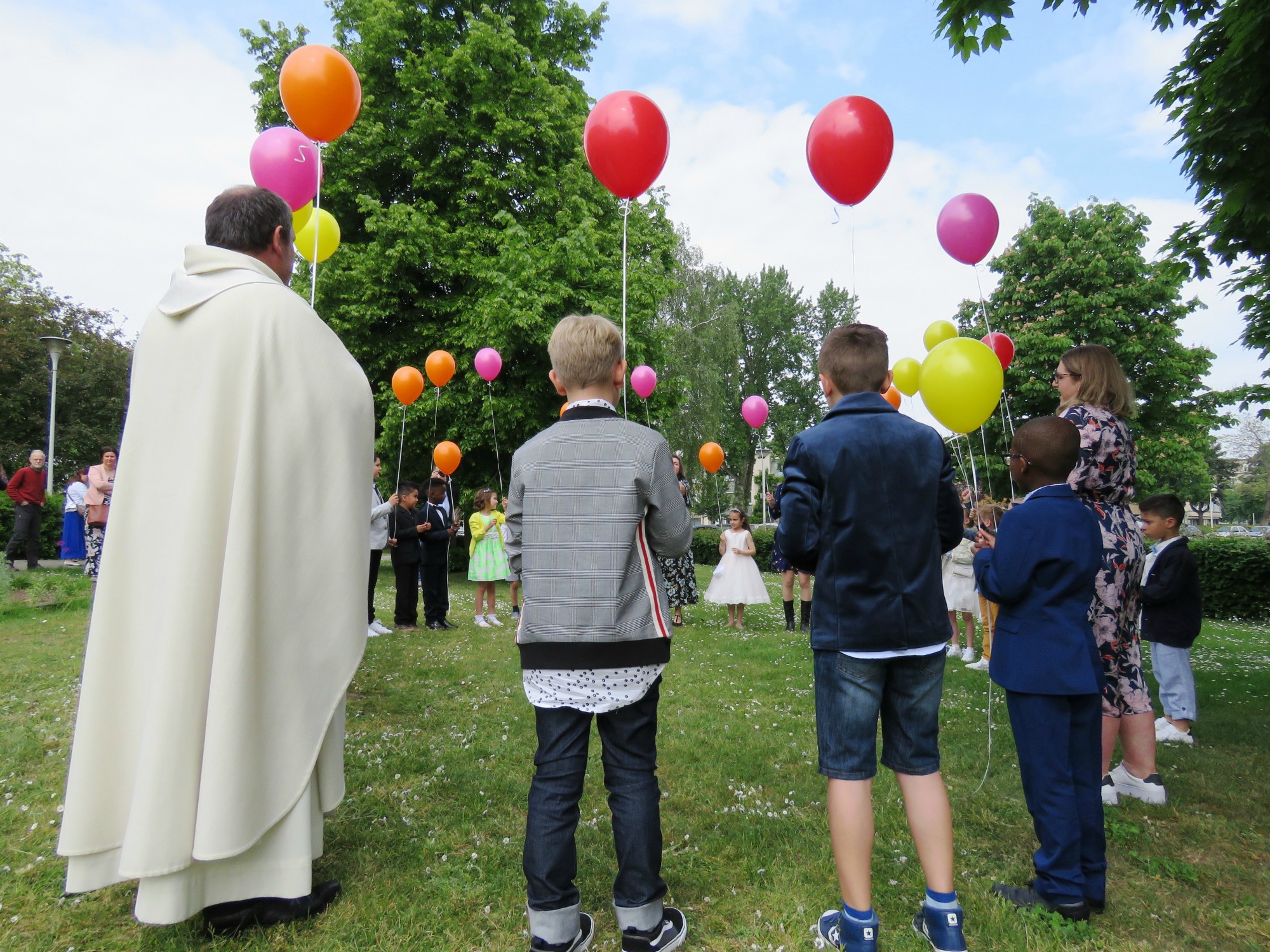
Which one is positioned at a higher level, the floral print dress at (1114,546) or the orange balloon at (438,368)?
the orange balloon at (438,368)

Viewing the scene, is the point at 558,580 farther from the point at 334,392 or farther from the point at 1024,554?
the point at 1024,554

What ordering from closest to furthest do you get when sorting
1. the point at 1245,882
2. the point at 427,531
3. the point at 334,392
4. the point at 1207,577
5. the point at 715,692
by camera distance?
the point at 334,392 < the point at 1245,882 < the point at 715,692 < the point at 427,531 < the point at 1207,577

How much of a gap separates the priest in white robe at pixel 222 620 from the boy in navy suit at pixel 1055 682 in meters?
2.37

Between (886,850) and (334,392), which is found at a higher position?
(334,392)

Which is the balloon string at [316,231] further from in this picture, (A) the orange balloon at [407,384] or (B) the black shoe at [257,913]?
(A) the orange balloon at [407,384]

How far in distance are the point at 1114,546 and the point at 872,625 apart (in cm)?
168

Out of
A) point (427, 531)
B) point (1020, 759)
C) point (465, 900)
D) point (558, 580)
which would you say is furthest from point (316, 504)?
point (427, 531)

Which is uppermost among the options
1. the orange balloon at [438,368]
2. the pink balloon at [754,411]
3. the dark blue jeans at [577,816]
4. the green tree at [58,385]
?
the green tree at [58,385]

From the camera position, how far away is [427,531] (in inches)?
369

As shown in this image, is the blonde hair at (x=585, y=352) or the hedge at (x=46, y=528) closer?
the blonde hair at (x=585, y=352)

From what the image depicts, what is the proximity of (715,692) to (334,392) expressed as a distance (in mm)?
4303

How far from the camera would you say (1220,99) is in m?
4.55

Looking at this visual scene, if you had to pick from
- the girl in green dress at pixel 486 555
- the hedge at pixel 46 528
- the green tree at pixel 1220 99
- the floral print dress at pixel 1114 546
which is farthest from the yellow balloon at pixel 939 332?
the hedge at pixel 46 528

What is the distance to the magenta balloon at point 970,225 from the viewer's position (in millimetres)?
4746
